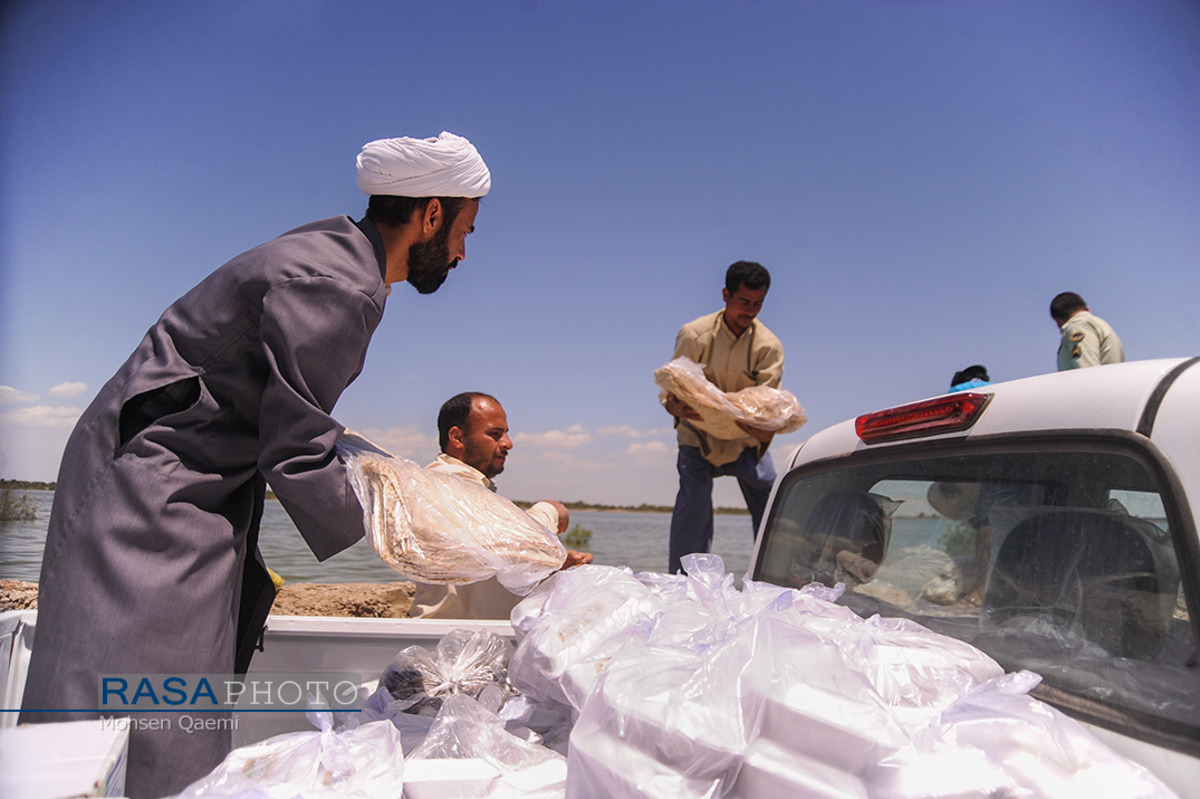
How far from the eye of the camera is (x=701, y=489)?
5.16 meters

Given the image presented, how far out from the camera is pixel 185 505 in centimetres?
159

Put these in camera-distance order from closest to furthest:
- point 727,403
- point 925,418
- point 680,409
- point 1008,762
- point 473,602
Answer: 1. point 1008,762
2. point 925,418
3. point 473,602
4. point 727,403
5. point 680,409

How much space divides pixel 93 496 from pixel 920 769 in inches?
62.0

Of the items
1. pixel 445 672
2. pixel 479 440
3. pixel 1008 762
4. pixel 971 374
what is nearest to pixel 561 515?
pixel 479 440

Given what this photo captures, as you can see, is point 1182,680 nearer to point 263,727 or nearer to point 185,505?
point 185,505

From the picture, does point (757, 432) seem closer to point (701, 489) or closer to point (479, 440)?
point (701, 489)

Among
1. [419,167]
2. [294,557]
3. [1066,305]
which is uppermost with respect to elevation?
[1066,305]

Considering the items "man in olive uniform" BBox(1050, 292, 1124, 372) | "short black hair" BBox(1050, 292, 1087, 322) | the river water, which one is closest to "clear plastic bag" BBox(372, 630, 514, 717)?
the river water

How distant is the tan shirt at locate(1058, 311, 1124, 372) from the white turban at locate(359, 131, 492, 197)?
530cm

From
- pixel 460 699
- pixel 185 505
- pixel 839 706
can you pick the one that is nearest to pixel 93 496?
pixel 185 505

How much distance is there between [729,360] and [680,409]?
46cm

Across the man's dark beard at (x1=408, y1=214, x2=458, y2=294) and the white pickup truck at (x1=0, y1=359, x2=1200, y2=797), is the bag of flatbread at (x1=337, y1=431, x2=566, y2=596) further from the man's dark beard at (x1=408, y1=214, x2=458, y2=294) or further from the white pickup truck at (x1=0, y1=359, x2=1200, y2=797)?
the man's dark beard at (x1=408, y1=214, x2=458, y2=294)

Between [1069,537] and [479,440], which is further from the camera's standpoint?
[479,440]

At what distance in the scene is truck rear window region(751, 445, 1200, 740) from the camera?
3.93 ft
